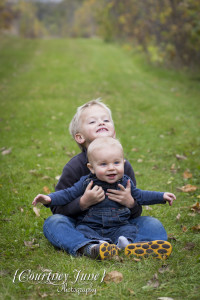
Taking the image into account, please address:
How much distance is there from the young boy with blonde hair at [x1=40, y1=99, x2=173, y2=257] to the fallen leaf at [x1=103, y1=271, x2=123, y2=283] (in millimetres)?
219

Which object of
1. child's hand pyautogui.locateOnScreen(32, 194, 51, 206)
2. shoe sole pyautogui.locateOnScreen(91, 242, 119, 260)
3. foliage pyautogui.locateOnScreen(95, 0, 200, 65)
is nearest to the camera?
shoe sole pyautogui.locateOnScreen(91, 242, 119, 260)

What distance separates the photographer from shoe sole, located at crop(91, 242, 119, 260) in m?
2.84

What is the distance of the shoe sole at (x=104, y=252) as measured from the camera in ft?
9.32

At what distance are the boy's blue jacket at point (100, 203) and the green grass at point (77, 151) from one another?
0.50 metres

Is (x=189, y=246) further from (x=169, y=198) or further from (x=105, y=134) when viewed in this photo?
(x=105, y=134)

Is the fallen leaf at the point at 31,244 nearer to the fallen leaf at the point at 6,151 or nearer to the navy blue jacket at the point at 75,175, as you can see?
the navy blue jacket at the point at 75,175

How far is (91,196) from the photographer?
304cm

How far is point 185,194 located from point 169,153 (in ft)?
6.15

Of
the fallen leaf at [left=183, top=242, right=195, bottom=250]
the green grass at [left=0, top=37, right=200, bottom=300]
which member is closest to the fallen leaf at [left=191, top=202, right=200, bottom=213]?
the green grass at [left=0, top=37, right=200, bottom=300]

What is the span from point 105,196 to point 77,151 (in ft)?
11.8

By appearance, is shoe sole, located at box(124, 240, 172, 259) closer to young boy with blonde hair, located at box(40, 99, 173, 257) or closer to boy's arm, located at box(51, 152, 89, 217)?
young boy with blonde hair, located at box(40, 99, 173, 257)

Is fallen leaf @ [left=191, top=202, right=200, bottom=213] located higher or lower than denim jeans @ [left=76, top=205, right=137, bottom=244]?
lower

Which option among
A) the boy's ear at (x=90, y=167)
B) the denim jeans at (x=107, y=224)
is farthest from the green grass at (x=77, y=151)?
the boy's ear at (x=90, y=167)

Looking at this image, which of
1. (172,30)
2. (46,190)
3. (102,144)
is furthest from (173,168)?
(172,30)
